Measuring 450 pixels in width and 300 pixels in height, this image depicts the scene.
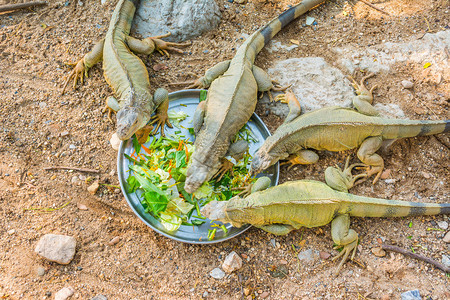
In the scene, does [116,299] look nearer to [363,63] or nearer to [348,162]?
[348,162]

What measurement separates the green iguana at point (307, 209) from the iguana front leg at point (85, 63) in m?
3.19

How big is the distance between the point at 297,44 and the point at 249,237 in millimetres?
3606

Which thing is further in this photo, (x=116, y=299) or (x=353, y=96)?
(x=353, y=96)

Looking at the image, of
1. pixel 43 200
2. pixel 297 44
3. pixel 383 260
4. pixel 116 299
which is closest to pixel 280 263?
pixel 383 260

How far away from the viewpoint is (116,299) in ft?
13.1

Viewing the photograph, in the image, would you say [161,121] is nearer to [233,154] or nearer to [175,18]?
[233,154]

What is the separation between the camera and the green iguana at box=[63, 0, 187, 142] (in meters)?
4.70

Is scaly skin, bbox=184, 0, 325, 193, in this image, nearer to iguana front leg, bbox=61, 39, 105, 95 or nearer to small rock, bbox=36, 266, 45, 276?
iguana front leg, bbox=61, 39, 105, 95

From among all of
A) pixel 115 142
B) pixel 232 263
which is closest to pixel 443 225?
pixel 232 263

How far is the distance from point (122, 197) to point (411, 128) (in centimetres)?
429

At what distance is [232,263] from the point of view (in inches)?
165

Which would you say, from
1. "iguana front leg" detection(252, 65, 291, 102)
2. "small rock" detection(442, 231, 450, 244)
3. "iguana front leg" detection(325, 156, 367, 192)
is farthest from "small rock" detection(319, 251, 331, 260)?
"iguana front leg" detection(252, 65, 291, 102)

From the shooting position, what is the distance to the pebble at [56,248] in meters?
4.07

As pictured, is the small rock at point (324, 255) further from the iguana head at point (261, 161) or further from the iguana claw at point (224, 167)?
the iguana claw at point (224, 167)
